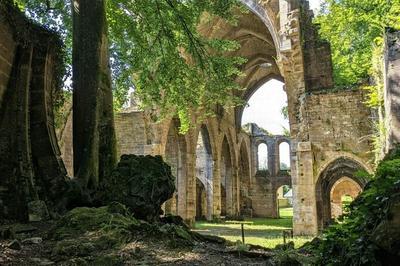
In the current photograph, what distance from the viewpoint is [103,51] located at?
705cm

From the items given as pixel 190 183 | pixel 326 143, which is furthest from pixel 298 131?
pixel 190 183

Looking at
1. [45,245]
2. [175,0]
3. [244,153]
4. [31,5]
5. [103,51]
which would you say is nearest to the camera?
[45,245]

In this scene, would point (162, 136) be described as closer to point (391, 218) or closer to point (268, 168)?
point (391, 218)

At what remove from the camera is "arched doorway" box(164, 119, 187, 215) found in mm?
21469

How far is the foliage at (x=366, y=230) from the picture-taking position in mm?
2129

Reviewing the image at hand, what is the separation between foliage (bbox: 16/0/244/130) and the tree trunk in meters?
1.37

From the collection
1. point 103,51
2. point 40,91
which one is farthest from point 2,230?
point 103,51

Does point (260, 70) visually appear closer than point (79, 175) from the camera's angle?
No

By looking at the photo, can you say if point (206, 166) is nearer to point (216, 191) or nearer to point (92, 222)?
point (216, 191)

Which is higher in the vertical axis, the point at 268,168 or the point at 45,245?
the point at 268,168

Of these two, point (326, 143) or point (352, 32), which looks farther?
point (352, 32)

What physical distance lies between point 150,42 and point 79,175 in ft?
15.3

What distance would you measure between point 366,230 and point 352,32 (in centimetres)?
1676

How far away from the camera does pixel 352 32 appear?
1731cm
